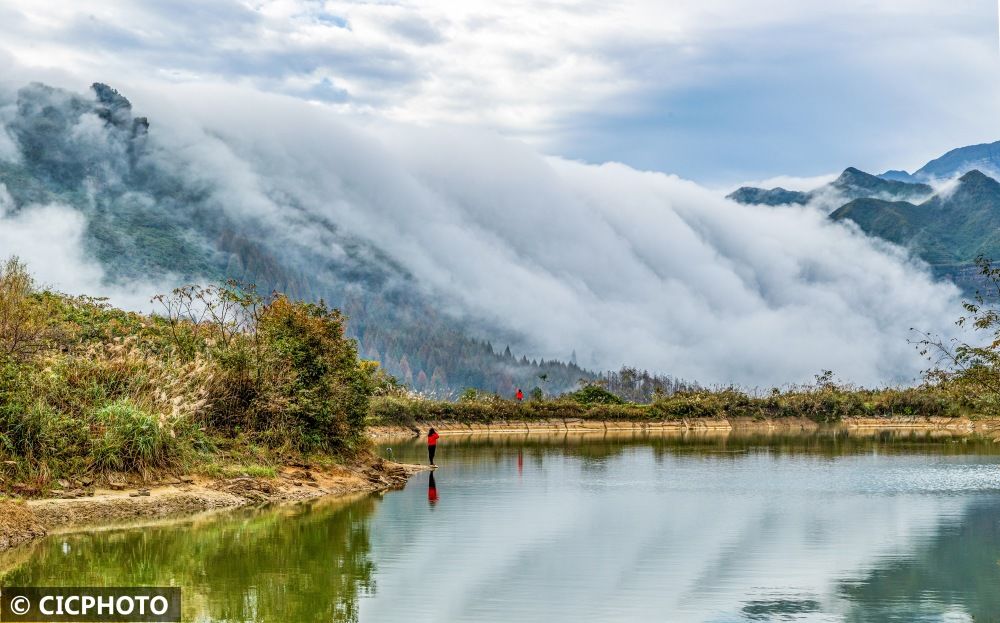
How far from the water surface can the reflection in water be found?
0.05 meters

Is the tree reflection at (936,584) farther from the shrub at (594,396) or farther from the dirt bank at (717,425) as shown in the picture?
the shrub at (594,396)

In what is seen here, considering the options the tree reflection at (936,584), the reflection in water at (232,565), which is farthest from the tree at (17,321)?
the tree reflection at (936,584)

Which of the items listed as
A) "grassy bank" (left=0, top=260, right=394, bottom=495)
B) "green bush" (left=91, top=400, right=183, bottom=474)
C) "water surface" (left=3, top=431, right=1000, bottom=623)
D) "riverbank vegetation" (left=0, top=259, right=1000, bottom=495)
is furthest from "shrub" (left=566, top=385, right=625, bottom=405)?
"green bush" (left=91, top=400, right=183, bottom=474)

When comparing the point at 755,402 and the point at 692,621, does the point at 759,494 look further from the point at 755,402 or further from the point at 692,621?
the point at 755,402

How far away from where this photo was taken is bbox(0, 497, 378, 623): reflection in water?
1694 centimetres

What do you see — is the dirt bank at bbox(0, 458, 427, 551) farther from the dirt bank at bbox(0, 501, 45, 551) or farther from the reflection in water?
the reflection in water

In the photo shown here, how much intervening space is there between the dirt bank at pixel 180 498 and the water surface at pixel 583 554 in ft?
2.89

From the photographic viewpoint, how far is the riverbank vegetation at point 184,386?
85.4 ft

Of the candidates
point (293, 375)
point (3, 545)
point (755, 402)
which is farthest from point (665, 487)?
point (755, 402)

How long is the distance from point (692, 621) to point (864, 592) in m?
3.49

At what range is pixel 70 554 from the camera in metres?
20.5

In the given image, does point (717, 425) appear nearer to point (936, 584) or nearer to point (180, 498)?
point (180, 498)

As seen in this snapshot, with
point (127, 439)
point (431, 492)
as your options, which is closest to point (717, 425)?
point (431, 492)

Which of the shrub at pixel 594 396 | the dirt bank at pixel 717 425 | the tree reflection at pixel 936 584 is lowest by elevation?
the dirt bank at pixel 717 425
